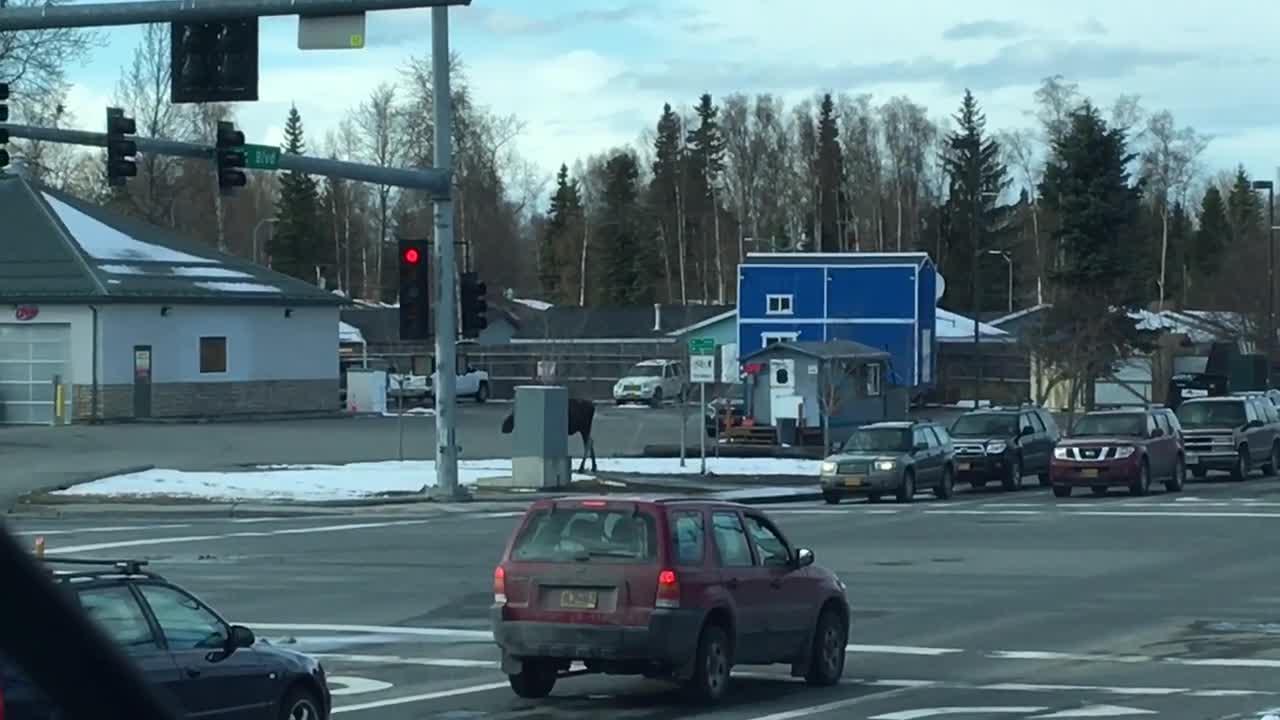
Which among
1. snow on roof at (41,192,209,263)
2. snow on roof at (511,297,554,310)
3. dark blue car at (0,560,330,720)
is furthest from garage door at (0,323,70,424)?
snow on roof at (511,297,554,310)

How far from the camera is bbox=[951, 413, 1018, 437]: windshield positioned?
45.6 m

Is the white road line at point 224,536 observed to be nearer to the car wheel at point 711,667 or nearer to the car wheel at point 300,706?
the car wheel at point 711,667

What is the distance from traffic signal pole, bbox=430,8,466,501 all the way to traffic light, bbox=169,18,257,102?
12909 millimetres

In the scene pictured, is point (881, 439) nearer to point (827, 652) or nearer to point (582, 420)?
point (582, 420)

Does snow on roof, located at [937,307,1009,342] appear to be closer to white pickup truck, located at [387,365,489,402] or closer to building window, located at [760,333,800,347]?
building window, located at [760,333,800,347]

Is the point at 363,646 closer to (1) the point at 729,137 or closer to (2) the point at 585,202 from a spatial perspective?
(1) the point at 729,137

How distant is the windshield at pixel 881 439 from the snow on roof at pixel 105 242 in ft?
101

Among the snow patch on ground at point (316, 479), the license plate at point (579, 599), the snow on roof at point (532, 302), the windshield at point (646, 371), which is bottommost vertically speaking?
the snow patch on ground at point (316, 479)

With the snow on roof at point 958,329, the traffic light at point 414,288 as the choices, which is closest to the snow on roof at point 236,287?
the traffic light at point 414,288

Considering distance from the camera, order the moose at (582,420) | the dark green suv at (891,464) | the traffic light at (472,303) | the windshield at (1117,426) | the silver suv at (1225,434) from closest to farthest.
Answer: the traffic light at (472,303) < the dark green suv at (891,464) < the windshield at (1117,426) < the moose at (582,420) < the silver suv at (1225,434)

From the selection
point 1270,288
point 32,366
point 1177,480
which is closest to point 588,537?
point 1177,480

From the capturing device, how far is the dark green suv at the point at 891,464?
40156 mm

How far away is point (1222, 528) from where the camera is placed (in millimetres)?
32562

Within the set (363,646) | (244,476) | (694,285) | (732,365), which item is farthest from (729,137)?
(363,646)
